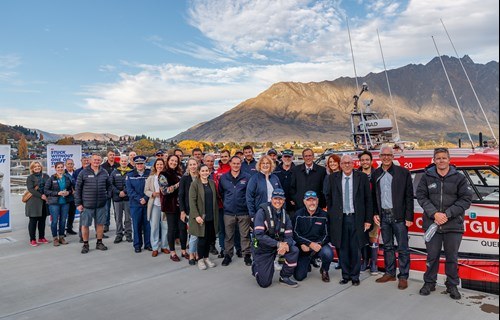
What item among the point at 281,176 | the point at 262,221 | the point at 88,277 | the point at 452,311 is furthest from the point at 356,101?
the point at 88,277

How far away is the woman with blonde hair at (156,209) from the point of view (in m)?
6.75

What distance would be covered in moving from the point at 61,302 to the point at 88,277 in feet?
3.14

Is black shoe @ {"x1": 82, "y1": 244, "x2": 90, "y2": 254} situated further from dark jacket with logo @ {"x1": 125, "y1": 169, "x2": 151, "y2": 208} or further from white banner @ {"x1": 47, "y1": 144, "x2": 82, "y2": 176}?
white banner @ {"x1": 47, "y1": 144, "x2": 82, "y2": 176}

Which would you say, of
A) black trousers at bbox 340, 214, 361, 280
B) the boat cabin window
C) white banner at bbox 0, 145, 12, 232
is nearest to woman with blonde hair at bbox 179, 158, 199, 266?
black trousers at bbox 340, 214, 361, 280

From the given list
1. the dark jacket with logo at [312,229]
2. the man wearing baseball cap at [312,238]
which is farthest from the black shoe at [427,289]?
the dark jacket with logo at [312,229]

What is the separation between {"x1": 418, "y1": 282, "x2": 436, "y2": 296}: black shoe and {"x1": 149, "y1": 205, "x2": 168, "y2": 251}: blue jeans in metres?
4.32

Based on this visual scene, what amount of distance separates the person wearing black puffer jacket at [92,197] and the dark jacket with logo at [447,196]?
556cm

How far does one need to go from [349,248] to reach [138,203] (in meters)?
3.96

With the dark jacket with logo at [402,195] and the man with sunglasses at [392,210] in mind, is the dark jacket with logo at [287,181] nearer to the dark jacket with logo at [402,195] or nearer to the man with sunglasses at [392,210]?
the man with sunglasses at [392,210]

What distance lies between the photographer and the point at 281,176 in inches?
259

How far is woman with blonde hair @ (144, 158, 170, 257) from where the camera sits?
266 inches

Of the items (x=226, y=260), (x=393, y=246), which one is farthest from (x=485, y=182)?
(x=226, y=260)

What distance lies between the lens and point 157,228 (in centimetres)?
679

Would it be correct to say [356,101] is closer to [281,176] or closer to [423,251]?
[281,176]
